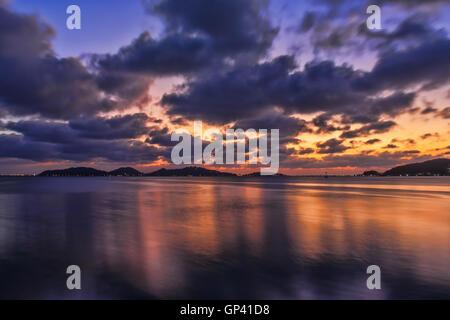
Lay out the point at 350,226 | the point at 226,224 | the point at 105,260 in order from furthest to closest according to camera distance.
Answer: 1. the point at 226,224
2. the point at 350,226
3. the point at 105,260

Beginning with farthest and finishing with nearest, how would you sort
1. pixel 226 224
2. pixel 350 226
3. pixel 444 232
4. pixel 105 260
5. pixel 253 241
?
pixel 226 224 < pixel 350 226 < pixel 444 232 < pixel 253 241 < pixel 105 260

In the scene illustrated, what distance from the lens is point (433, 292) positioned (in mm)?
7676

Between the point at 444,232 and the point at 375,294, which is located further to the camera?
the point at 444,232

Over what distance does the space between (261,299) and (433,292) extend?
17.6 ft

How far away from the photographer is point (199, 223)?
1897 cm

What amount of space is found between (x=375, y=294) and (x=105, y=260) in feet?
32.6

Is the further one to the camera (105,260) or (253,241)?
(253,241)

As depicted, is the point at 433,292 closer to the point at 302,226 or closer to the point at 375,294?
the point at 375,294

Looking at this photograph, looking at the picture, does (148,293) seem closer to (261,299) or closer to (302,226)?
(261,299)

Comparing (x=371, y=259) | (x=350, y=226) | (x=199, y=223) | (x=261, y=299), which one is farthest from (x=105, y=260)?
(x=350, y=226)
